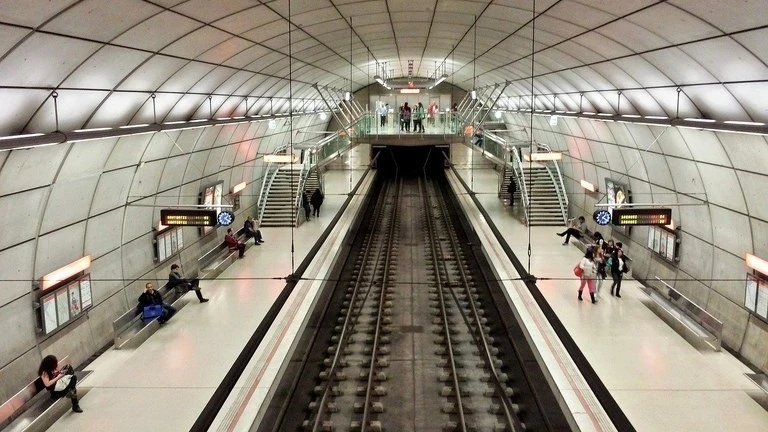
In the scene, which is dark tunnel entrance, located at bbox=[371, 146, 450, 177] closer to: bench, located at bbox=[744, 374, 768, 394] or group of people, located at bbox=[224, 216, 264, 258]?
group of people, located at bbox=[224, 216, 264, 258]

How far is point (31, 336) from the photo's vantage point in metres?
10.1

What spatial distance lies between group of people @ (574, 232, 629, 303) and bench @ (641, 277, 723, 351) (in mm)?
866

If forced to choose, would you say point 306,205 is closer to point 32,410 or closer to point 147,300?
point 147,300

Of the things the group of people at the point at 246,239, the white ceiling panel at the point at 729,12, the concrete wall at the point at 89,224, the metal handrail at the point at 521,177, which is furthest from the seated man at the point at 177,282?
the metal handrail at the point at 521,177

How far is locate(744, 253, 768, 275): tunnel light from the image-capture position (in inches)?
422

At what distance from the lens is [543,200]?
2400 centimetres

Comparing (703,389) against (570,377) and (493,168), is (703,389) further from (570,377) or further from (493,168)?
(493,168)

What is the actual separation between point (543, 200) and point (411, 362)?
1417 cm

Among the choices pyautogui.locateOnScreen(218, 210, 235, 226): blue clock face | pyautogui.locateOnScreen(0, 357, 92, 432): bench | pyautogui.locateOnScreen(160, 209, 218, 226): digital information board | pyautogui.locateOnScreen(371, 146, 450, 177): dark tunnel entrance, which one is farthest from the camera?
pyautogui.locateOnScreen(371, 146, 450, 177): dark tunnel entrance

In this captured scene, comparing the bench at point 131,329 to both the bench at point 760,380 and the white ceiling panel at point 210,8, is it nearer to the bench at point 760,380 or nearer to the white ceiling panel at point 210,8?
the white ceiling panel at point 210,8

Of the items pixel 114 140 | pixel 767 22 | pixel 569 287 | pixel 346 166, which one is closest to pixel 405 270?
pixel 569 287

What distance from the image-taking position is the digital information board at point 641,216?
41.0 feet

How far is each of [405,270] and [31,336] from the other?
1083 centimetres

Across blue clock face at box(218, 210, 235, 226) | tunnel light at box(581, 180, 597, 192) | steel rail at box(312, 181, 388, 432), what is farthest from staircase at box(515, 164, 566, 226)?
blue clock face at box(218, 210, 235, 226)
